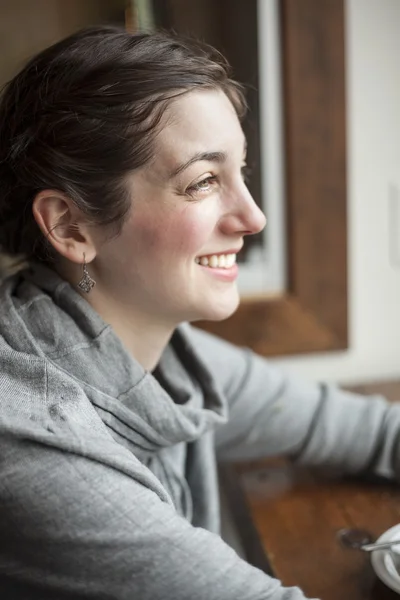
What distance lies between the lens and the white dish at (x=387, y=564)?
0.75 metres

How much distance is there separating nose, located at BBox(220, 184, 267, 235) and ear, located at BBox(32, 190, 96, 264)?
0.16 m

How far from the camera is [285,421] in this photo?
1054mm

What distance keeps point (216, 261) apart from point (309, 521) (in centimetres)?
38

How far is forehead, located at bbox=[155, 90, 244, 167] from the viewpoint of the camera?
2.51 ft

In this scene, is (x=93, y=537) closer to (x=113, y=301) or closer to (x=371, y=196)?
(x=113, y=301)

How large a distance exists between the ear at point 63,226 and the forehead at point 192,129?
0.12 metres

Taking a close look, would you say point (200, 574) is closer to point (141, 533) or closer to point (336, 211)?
point (141, 533)

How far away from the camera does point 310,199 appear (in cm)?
121

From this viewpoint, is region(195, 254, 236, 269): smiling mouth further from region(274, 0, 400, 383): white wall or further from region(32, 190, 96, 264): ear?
region(274, 0, 400, 383): white wall

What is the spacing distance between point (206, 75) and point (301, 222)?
468 millimetres

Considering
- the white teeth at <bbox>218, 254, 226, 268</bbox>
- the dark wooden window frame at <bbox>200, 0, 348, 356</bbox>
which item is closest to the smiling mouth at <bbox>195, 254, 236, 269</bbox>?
the white teeth at <bbox>218, 254, 226, 268</bbox>

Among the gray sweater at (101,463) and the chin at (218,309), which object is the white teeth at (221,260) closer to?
the chin at (218,309)

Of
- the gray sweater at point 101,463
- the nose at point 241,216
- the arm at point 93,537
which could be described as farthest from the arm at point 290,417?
the arm at point 93,537

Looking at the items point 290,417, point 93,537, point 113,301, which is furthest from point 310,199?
point 93,537
